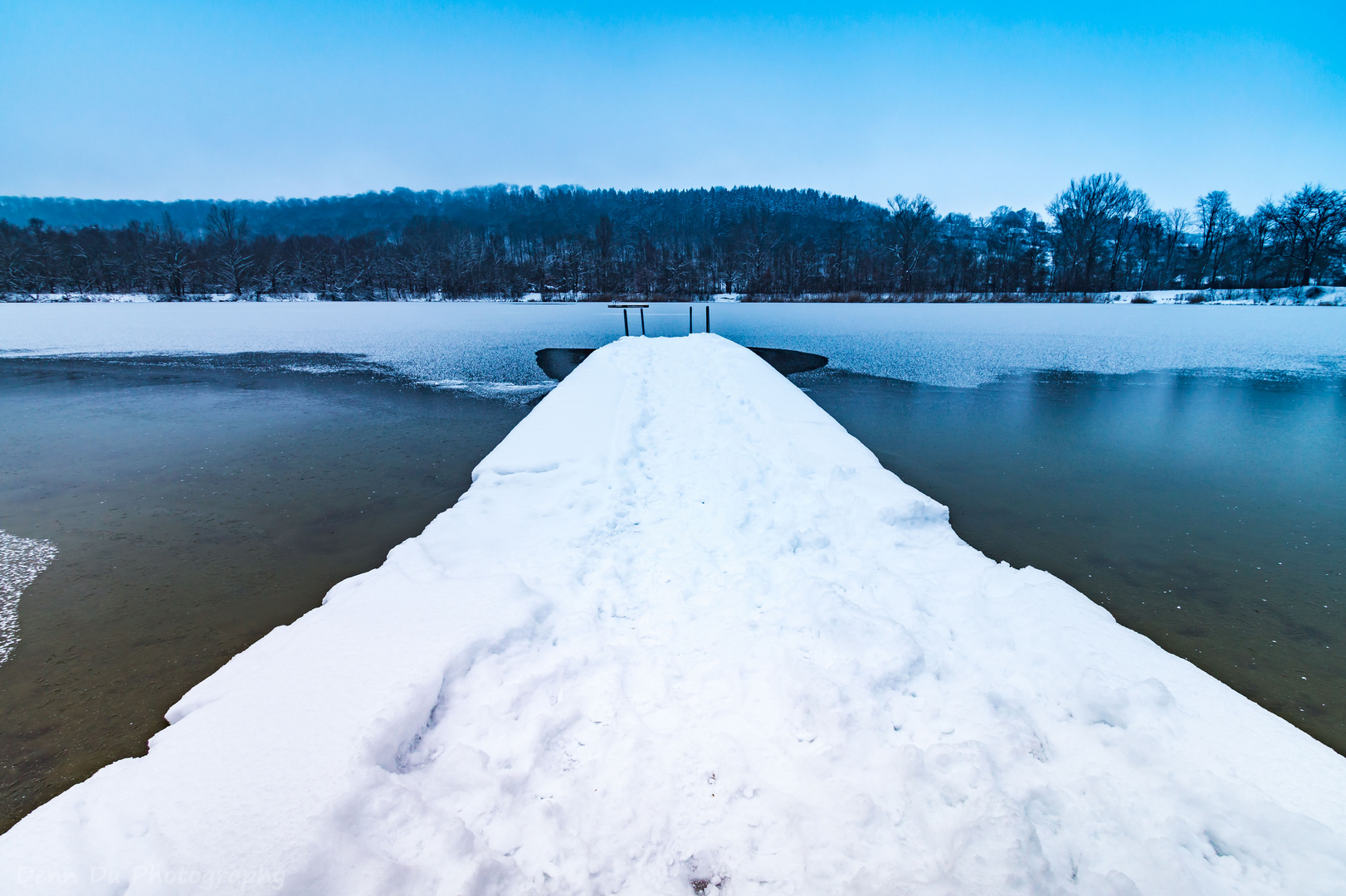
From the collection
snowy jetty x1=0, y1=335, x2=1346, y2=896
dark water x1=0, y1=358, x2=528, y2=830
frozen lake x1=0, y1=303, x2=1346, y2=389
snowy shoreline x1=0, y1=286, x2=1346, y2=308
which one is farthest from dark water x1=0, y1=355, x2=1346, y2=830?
snowy shoreline x1=0, y1=286, x2=1346, y2=308

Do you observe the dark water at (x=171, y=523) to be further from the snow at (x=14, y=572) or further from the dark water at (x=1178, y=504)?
the dark water at (x=1178, y=504)

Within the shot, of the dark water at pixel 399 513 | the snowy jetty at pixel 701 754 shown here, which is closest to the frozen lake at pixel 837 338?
the dark water at pixel 399 513

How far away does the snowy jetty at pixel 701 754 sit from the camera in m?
1.80

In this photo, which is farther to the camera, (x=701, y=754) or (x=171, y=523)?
(x=171, y=523)

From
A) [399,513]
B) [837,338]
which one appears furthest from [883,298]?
[399,513]

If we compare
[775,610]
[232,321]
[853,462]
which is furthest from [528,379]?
[232,321]

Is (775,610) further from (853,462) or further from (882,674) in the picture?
(853,462)

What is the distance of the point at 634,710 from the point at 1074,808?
1768 mm

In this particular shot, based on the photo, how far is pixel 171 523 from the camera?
534cm

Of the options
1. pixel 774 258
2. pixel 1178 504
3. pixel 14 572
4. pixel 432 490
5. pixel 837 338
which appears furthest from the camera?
pixel 774 258

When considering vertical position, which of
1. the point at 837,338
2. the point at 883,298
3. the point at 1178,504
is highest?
the point at 883,298

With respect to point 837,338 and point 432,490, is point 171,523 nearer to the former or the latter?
point 432,490

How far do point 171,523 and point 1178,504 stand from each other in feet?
34.2

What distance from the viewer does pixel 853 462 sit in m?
5.84
